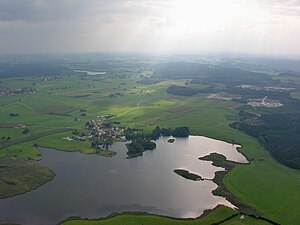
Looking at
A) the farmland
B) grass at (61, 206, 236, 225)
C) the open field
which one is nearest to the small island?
the farmland

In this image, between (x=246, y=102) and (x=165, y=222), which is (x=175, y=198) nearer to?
(x=165, y=222)

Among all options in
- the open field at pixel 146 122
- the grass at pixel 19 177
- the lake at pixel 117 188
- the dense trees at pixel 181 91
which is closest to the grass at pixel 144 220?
the open field at pixel 146 122

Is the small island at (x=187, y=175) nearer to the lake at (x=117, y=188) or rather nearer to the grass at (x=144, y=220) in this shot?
the lake at (x=117, y=188)

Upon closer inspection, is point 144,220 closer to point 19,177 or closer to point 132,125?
point 19,177

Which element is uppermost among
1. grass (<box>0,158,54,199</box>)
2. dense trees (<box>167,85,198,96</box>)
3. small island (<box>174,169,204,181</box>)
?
dense trees (<box>167,85,198,96</box>)

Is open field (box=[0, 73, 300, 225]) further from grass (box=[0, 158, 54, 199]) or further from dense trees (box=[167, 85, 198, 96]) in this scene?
dense trees (box=[167, 85, 198, 96])

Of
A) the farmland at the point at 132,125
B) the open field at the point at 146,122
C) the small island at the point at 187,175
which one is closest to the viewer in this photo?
the open field at the point at 146,122

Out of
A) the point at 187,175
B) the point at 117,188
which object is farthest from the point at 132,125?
the point at 117,188
